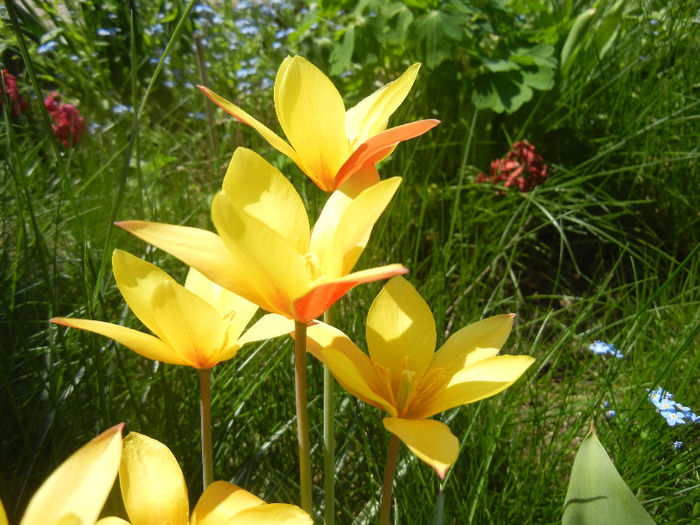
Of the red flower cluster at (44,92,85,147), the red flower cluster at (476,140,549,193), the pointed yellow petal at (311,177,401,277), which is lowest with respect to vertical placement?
the pointed yellow petal at (311,177,401,277)

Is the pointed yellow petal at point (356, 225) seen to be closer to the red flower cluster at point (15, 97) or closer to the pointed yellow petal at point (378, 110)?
the pointed yellow petal at point (378, 110)

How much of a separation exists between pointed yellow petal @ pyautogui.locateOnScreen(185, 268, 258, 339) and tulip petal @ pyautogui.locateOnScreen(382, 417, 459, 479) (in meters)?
0.16

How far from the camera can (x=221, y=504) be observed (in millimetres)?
496

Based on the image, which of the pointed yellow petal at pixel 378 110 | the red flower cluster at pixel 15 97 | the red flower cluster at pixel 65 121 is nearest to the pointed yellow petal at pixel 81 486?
the pointed yellow petal at pixel 378 110

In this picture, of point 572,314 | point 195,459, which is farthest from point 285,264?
point 572,314

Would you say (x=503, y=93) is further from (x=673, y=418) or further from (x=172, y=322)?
(x=172, y=322)

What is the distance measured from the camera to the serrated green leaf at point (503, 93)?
1859 mm

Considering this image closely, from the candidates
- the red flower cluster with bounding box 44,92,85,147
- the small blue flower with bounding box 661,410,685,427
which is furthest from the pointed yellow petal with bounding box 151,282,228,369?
the red flower cluster with bounding box 44,92,85,147

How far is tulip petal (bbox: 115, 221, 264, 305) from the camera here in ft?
1.48

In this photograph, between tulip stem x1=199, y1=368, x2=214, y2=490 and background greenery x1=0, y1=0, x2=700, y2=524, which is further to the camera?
background greenery x1=0, y1=0, x2=700, y2=524

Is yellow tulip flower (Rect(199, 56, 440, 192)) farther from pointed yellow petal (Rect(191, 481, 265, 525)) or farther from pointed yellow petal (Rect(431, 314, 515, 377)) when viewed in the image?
pointed yellow petal (Rect(191, 481, 265, 525))

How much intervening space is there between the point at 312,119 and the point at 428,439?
0.98 feet

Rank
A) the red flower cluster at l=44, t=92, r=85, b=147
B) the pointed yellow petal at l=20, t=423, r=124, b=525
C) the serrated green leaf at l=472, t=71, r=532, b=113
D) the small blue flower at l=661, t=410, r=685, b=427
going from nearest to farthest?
1. the pointed yellow petal at l=20, t=423, r=124, b=525
2. the small blue flower at l=661, t=410, r=685, b=427
3. the serrated green leaf at l=472, t=71, r=532, b=113
4. the red flower cluster at l=44, t=92, r=85, b=147

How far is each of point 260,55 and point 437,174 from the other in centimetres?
139
